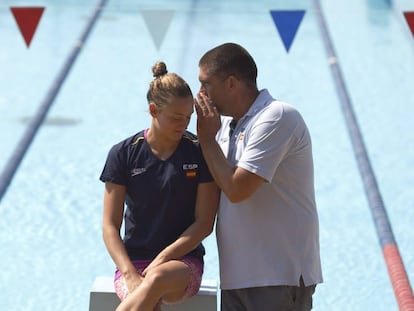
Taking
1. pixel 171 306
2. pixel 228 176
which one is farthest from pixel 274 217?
pixel 171 306

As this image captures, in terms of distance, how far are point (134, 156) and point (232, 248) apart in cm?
41

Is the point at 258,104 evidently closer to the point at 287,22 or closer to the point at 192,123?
the point at 287,22

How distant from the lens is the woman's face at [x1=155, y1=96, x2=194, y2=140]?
2764mm

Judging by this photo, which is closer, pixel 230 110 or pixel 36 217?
pixel 230 110

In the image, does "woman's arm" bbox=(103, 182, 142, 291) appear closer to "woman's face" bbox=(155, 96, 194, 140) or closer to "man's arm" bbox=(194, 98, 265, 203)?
"woman's face" bbox=(155, 96, 194, 140)

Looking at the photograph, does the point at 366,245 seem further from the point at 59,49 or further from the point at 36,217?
the point at 59,49

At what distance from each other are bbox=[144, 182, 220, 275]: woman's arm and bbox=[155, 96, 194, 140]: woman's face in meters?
0.18

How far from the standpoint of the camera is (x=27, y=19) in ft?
20.7

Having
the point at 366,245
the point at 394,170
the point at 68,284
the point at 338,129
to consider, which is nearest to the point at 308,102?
the point at 338,129

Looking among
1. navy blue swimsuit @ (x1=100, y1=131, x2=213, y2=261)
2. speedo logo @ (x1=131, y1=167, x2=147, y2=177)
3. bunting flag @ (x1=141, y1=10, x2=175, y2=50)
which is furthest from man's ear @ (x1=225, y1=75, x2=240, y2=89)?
bunting flag @ (x1=141, y1=10, x2=175, y2=50)

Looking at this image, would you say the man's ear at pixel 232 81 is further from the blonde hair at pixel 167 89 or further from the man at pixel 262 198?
the blonde hair at pixel 167 89

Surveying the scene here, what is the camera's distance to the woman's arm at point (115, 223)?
9.24ft

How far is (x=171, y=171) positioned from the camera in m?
2.83

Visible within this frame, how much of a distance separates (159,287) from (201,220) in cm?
28
